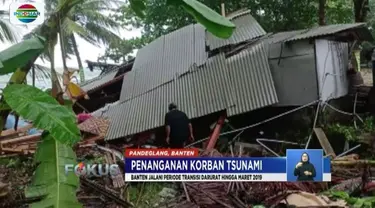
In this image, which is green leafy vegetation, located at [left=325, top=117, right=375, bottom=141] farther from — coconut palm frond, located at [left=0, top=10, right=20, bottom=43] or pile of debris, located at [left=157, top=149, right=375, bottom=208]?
coconut palm frond, located at [left=0, top=10, right=20, bottom=43]

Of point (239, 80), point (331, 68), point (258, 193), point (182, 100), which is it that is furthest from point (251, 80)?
point (258, 193)

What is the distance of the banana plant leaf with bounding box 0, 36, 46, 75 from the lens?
326 cm

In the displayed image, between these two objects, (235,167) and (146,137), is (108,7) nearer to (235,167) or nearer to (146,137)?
(146,137)

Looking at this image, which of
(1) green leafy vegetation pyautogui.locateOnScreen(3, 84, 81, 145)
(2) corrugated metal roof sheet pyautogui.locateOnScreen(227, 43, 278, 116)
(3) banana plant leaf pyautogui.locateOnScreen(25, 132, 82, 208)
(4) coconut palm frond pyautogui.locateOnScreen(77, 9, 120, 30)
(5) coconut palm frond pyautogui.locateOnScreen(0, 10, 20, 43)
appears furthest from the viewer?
(4) coconut palm frond pyautogui.locateOnScreen(77, 9, 120, 30)

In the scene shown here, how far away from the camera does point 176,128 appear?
21.3 feet

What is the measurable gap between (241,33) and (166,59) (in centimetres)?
172

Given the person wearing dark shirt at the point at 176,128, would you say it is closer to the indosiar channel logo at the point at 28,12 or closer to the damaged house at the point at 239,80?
the damaged house at the point at 239,80

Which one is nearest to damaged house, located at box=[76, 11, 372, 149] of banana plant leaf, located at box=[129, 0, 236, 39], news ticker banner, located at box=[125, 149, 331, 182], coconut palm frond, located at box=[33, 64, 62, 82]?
news ticker banner, located at box=[125, 149, 331, 182]

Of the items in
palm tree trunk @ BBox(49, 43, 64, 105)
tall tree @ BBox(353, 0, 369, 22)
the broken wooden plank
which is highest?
tall tree @ BBox(353, 0, 369, 22)

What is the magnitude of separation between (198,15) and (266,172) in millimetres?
2311

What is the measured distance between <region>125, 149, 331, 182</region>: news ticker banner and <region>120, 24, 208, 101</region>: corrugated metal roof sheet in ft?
10.8

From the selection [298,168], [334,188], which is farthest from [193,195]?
[334,188]

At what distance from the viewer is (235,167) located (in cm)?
491

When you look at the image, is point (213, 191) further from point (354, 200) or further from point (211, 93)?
point (211, 93)
